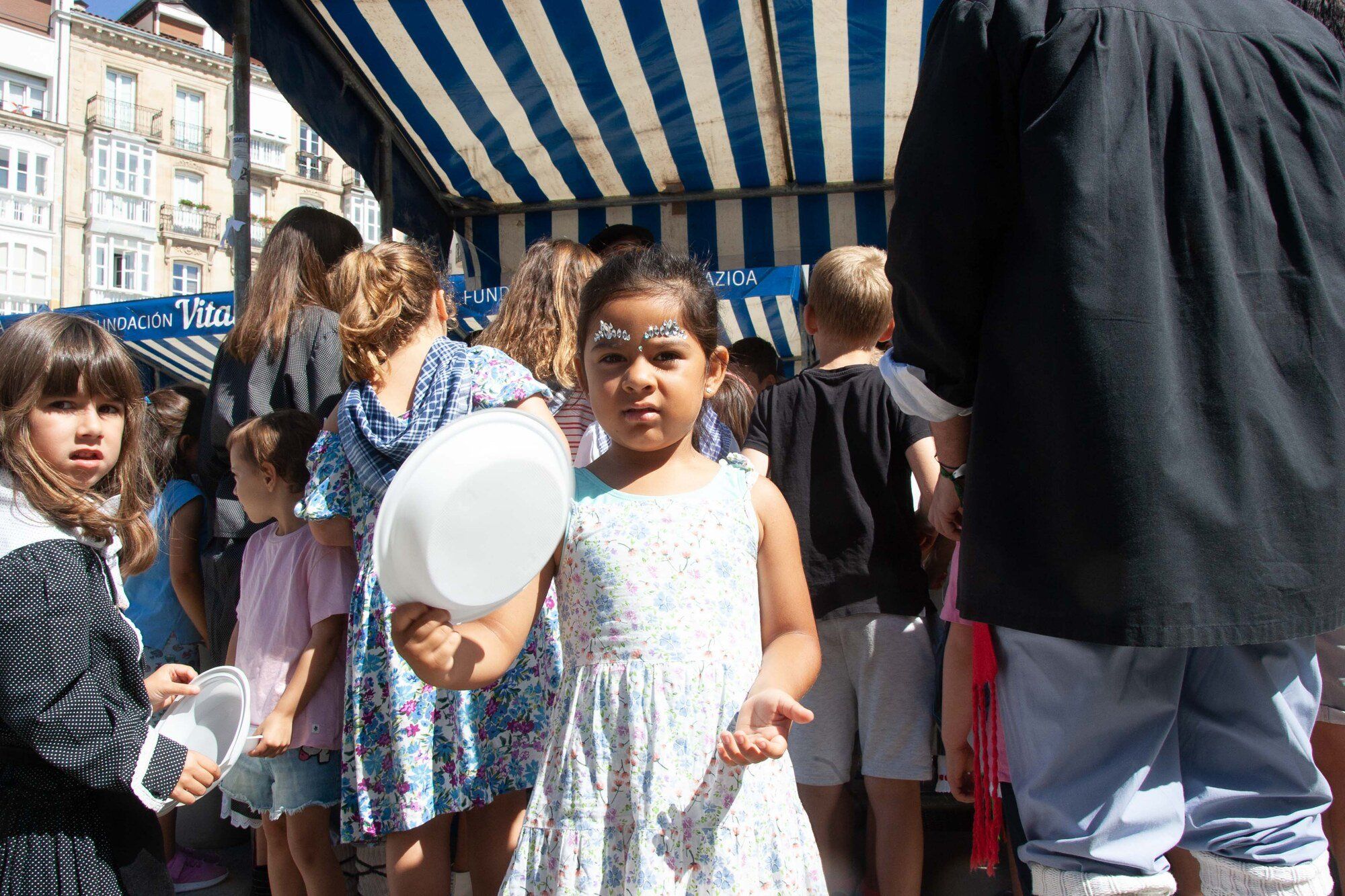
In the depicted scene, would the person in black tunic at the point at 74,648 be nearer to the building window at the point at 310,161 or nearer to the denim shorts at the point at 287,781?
the denim shorts at the point at 287,781

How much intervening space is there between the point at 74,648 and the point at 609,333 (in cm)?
102

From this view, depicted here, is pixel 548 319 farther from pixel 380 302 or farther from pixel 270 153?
pixel 270 153

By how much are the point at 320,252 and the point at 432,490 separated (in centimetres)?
187

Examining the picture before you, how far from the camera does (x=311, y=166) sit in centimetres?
3966

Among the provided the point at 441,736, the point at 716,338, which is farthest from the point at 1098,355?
the point at 441,736

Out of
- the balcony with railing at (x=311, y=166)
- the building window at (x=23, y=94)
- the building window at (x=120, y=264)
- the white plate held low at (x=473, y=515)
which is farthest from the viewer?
the balcony with railing at (x=311, y=166)

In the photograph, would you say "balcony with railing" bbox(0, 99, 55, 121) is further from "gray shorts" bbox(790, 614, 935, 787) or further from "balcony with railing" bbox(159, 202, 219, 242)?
"gray shorts" bbox(790, 614, 935, 787)

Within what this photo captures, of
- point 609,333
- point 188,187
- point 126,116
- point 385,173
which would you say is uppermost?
point 126,116

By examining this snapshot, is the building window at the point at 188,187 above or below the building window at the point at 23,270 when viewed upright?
above

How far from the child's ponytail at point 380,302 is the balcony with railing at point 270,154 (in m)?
39.5

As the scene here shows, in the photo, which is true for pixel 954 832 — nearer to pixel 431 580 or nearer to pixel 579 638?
pixel 579 638

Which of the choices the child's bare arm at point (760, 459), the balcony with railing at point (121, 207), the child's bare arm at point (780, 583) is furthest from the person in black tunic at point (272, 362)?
the balcony with railing at point (121, 207)

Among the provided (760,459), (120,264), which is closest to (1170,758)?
(760,459)

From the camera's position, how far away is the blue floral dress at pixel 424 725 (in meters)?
1.94
